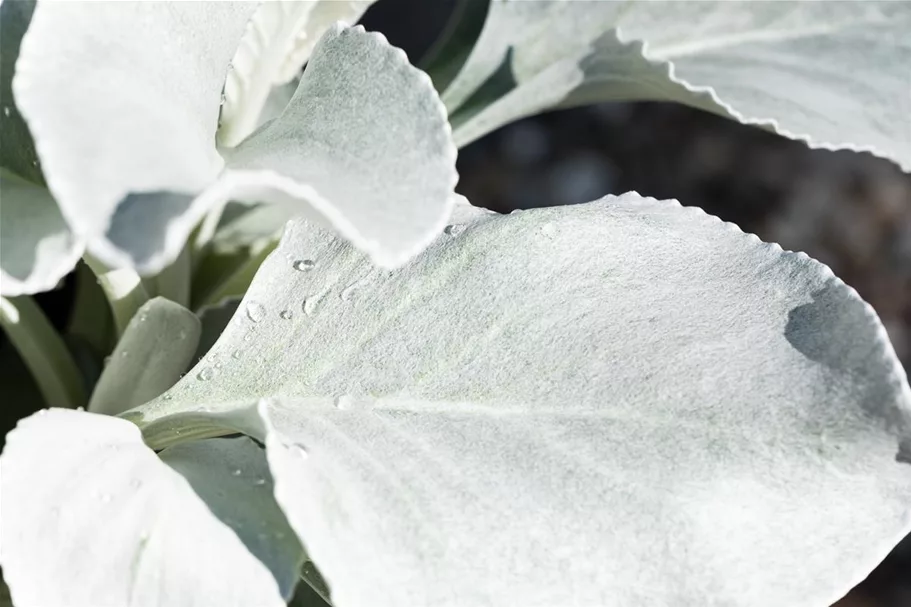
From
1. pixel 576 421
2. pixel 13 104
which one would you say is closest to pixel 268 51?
pixel 13 104

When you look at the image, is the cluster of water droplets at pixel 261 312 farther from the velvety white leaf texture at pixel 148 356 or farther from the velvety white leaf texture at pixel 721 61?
the velvety white leaf texture at pixel 721 61

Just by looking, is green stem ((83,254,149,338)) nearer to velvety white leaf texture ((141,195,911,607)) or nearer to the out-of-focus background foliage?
velvety white leaf texture ((141,195,911,607))

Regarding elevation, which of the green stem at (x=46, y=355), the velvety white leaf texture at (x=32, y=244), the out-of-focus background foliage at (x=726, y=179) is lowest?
the out-of-focus background foliage at (x=726, y=179)

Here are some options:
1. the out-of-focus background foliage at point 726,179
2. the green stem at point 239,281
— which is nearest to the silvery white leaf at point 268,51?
the green stem at point 239,281

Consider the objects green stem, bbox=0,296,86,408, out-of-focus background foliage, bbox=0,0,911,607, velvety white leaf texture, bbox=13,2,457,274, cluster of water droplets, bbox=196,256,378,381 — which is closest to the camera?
velvety white leaf texture, bbox=13,2,457,274

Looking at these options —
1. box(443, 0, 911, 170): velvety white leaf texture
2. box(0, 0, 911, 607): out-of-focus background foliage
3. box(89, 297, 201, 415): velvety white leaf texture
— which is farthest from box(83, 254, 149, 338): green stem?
box(0, 0, 911, 607): out-of-focus background foliage

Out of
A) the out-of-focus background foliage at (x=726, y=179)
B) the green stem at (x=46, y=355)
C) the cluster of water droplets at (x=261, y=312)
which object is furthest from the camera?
the out-of-focus background foliage at (x=726, y=179)

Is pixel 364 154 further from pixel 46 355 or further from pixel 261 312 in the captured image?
pixel 46 355
